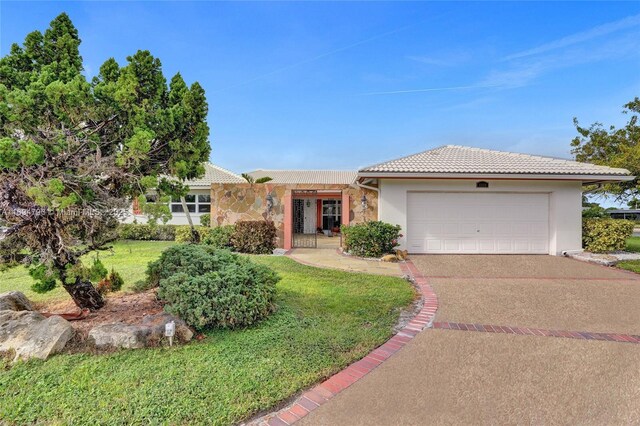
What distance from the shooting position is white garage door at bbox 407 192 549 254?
476 inches

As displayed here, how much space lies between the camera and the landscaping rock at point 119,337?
4.06m

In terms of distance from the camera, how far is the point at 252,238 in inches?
496

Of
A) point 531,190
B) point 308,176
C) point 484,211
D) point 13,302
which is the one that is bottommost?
point 13,302

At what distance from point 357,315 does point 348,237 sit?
6.71 metres

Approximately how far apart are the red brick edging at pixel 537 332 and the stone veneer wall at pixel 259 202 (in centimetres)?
860

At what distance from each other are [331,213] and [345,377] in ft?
64.4

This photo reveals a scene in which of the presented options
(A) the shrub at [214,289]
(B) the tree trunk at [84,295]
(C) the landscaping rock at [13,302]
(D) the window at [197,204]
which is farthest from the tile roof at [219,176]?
(A) the shrub at [214,289]

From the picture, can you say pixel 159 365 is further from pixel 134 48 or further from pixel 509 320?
pixel 509 320

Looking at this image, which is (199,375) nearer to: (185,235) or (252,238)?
(252,238)

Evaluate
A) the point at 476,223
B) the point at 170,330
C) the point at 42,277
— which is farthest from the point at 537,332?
the point at 476,223

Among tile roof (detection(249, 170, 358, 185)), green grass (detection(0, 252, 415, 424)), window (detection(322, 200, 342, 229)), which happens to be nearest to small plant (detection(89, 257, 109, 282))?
green grass (detection(0, 252, 415, 424))

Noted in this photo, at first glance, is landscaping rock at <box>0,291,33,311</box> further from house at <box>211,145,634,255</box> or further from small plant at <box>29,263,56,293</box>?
house at <box>211,145,634,255</box>

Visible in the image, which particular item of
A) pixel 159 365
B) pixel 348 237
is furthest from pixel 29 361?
pixel 348 237

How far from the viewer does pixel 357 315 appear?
5375 mm
